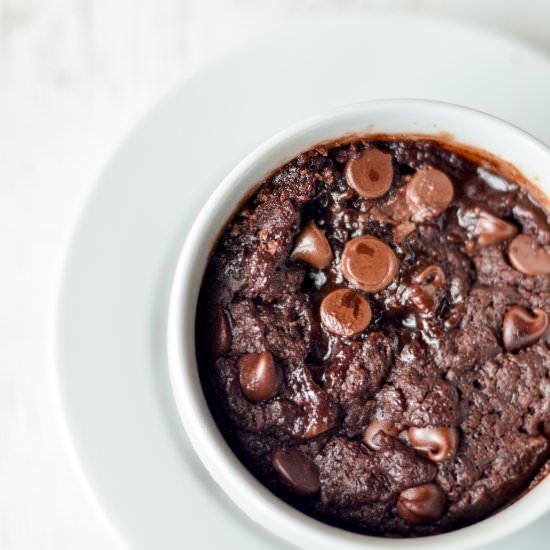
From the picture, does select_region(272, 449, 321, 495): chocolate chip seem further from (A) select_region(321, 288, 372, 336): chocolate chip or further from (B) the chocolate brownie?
(A) select_region(321, 288, 372, 336): chocolate chip

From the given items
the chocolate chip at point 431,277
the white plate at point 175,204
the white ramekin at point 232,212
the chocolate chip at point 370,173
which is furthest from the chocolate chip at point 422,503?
the chocolate chip at point 370,173

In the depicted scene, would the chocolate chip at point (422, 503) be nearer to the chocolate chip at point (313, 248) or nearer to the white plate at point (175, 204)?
the white plate at point (175, 204)

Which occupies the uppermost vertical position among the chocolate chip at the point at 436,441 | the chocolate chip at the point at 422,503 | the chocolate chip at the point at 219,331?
the chocolate chip at the point at 219,331

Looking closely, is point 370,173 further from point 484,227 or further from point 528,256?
point 528,256

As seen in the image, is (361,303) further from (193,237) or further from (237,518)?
(237,518)

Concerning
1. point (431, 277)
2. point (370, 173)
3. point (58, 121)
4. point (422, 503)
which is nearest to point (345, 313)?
point (431, 277)

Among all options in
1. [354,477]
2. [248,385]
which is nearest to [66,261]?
[248,385]

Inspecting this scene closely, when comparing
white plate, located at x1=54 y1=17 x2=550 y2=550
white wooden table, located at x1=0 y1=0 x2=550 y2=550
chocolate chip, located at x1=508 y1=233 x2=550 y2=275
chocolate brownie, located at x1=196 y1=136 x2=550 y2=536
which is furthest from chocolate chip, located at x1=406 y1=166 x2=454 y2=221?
white wooden table, located at x1=0 y1=0 x2=550 y2=550
